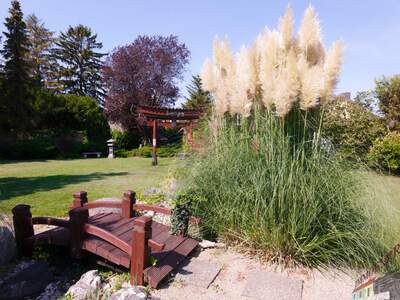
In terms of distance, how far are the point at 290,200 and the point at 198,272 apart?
1083 millimetres

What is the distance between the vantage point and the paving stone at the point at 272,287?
234 centimetres

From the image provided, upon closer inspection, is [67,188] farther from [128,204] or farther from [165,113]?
[165,113]

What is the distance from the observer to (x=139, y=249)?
2.41 metres

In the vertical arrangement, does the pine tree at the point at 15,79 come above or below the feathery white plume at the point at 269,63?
above

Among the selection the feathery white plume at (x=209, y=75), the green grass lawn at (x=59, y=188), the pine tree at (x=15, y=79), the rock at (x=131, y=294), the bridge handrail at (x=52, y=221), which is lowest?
the rock at (x=131, y=294)

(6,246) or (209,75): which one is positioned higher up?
(209,75)

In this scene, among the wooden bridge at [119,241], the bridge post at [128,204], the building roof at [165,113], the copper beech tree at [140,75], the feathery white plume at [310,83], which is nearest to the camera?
the wooden bridge at [119,241]

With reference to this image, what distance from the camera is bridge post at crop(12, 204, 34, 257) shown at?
2.87m

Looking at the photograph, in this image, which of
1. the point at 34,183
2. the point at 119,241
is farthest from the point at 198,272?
the point at 34,183

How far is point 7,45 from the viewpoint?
50.3 feet

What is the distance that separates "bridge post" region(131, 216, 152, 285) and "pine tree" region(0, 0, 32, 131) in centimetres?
1599

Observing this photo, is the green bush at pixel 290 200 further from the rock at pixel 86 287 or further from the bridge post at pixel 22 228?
the bridge post at pixel 22 228

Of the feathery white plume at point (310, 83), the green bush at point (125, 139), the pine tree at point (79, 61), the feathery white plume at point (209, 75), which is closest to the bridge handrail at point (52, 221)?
the feathery white plume at point (209, 75)

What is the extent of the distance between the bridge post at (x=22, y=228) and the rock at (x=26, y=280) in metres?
0.20
